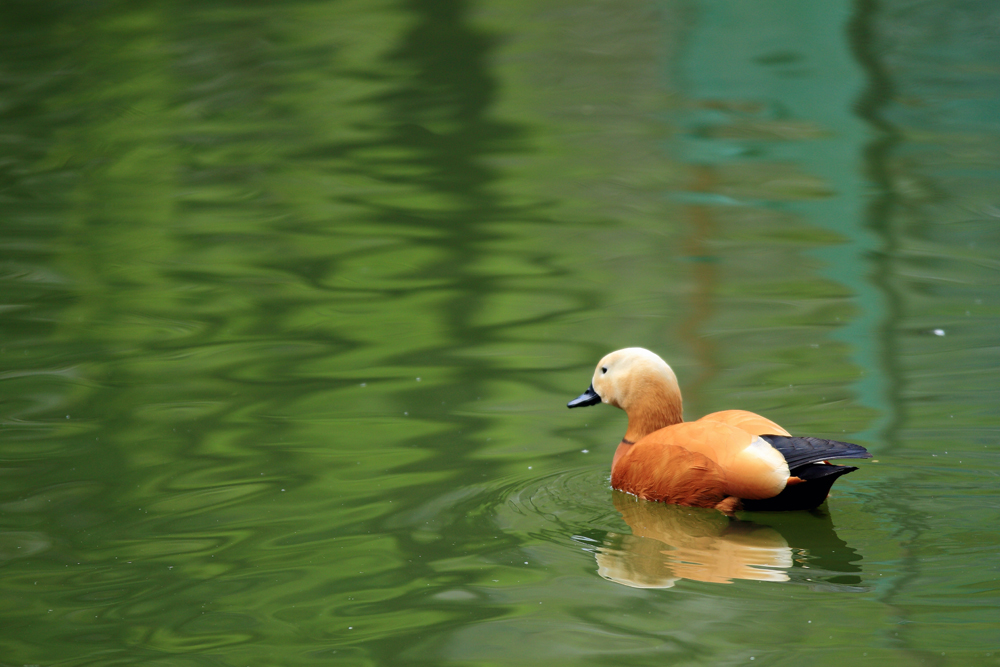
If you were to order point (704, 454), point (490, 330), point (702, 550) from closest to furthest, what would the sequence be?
point (702, 550), point (704, 454), point (490, 330)

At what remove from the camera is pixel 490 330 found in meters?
6.77

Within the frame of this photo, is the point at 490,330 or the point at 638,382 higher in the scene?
the point at 638,382

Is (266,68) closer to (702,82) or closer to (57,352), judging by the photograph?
(702,82)

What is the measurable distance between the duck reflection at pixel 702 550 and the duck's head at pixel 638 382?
51 centimetres

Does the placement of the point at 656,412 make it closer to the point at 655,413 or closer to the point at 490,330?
the point at 655,413

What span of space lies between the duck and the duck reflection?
8 cm

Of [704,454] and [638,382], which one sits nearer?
[704,454]

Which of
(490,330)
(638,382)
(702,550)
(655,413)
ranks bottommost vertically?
(490,330)

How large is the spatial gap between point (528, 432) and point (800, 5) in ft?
31.0

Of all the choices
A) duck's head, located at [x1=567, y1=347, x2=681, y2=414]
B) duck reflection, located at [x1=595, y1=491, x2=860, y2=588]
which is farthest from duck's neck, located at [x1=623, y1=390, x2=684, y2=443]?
duck reflection, located at [x1=595, y1=491, x2=860, y2=588]

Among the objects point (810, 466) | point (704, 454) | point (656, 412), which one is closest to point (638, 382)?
point (656, 412)

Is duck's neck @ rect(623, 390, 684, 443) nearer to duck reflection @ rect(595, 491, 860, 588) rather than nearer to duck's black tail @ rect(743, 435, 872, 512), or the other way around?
duck reflection @ rect(595, 491, 860, 588)

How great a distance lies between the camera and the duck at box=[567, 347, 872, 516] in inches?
165

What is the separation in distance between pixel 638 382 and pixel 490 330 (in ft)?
6.33
